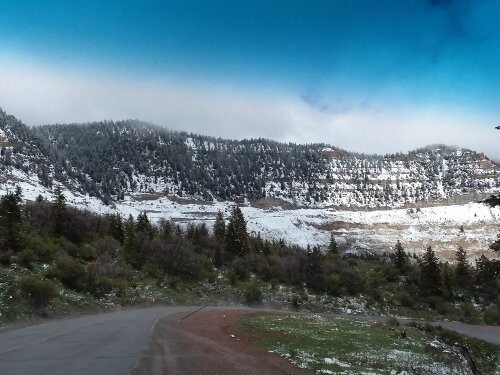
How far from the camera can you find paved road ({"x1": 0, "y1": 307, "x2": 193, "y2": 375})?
12.3 m

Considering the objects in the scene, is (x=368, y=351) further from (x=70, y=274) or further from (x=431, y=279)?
(x=431, y=279)

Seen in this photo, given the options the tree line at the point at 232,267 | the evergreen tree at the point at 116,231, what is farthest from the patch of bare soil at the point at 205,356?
the evergreen tree at the point at 116,231

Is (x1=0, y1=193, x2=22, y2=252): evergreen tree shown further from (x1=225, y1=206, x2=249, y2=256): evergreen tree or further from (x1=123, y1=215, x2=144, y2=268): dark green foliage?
(x1=225, y1=206, x2=249, y2=256): evergreen tree

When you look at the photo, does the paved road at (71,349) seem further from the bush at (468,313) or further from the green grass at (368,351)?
the bush at (468,313)

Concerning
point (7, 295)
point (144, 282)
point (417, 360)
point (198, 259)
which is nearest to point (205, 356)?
point (417, 360)

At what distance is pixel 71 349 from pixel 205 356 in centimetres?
456

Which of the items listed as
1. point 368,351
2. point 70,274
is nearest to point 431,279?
point 70,274

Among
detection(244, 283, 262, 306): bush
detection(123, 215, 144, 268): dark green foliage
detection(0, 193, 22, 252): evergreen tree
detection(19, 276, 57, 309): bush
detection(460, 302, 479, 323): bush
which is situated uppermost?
detection(0, 193, 22, 252): evergreen tree

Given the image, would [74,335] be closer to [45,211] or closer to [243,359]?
[243,359]

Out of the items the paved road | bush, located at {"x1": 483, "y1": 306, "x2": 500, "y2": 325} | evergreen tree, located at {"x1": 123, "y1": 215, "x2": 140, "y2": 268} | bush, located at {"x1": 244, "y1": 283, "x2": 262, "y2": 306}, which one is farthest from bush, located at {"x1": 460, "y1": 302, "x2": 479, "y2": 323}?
the paved road

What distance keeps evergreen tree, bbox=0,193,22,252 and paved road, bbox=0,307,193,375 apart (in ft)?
67.3

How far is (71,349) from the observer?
15.5m

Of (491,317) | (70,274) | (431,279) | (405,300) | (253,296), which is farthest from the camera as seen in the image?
(431,279)

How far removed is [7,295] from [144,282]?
27.3 meters
